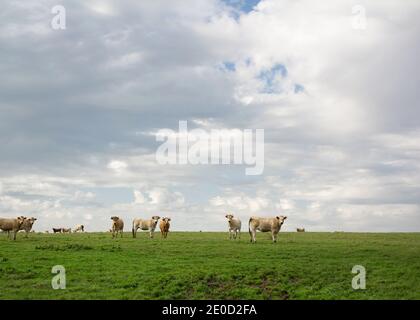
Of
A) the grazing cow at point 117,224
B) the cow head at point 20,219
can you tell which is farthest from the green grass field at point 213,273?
the grazing cow at point 117,224

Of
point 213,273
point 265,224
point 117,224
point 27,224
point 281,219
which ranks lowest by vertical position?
point 213,273

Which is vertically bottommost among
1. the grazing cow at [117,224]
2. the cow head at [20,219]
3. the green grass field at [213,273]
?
the green grass field at [213,273]

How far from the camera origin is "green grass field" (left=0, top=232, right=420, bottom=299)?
2573 centimetres

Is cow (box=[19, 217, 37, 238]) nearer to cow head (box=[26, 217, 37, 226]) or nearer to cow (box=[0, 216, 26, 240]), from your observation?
cow head (box=[26, 217, 37, 226])

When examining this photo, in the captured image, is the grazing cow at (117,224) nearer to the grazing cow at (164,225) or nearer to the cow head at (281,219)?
the grazing cow at (164,225)

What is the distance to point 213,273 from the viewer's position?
28.0 metres

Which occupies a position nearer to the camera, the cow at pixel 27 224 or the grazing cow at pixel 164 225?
the cow at pixel 27 224

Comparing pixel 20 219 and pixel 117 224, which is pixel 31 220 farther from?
pixel 117 224

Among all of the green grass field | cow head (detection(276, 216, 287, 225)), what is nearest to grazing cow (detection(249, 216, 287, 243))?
cow head (detection(276, 216, 287, 225))

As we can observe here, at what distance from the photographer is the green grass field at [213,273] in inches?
1013

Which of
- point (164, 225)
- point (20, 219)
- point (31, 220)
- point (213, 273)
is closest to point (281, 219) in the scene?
point (164, 225)

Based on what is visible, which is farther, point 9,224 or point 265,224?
point 9,224
